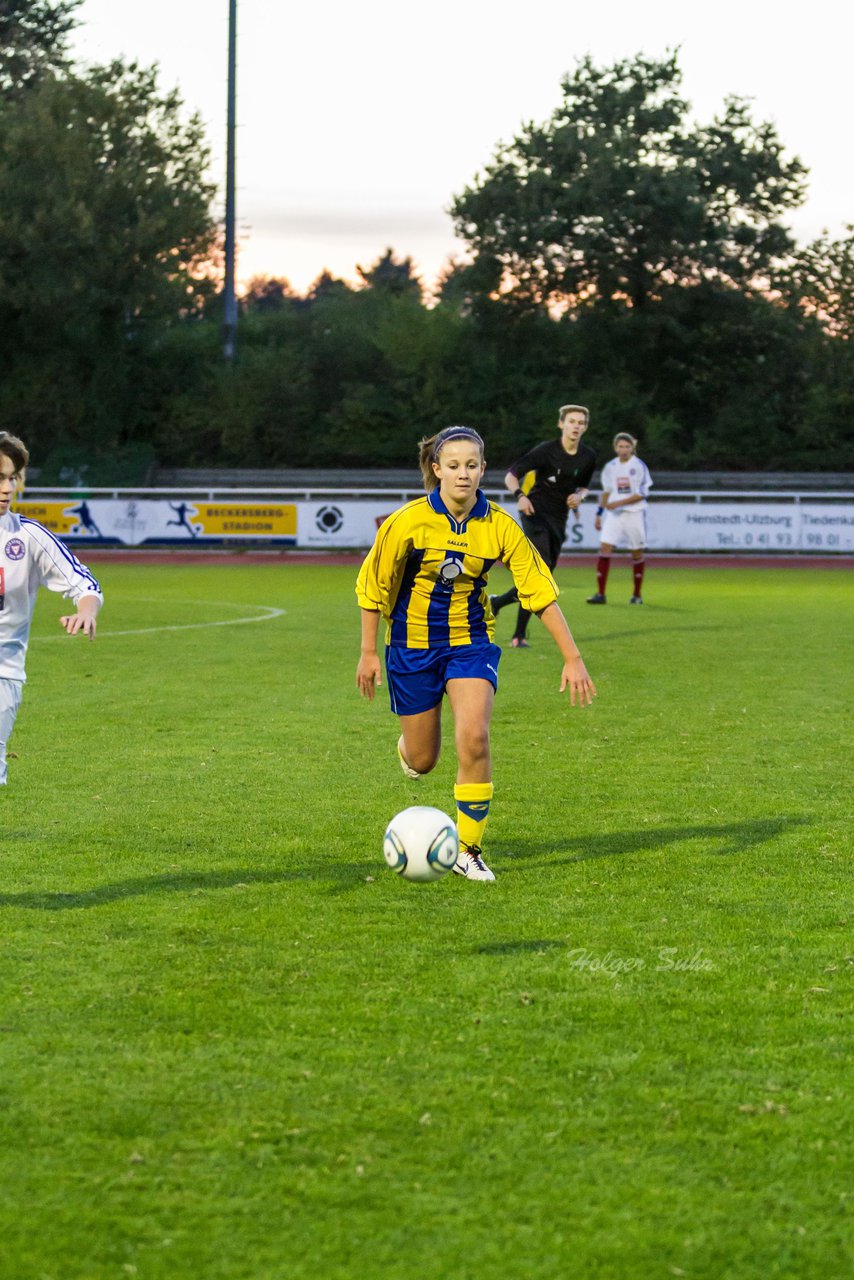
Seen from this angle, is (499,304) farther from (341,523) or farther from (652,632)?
(652,632)

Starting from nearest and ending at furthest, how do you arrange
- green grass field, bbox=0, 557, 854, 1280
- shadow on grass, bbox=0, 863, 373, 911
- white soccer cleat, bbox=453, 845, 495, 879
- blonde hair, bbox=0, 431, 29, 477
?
green grass field, bbox=0, 557, 854, 1280
shadow on grass, bbox=0, 863, 373, 911
blonde hair, bbox=0, 431, 29, 477
white soccer cleat, bbox=453, 845, 495, 879

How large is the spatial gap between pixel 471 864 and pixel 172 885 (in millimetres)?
1175

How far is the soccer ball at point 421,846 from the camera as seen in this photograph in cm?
582

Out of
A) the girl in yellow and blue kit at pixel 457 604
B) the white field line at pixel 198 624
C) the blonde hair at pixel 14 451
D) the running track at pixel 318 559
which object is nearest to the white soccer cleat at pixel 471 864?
the girl in yellow and blue kit at pixel 457 604

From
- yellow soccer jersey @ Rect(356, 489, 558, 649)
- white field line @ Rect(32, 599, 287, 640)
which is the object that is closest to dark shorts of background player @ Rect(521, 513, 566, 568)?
white field line @ Rect(32, 599, 287, 640)

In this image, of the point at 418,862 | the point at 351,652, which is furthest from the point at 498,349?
the point at 418,862

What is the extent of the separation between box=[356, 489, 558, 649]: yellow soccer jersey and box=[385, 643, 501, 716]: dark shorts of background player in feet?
0.14

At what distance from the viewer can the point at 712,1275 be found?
3025 millimetres

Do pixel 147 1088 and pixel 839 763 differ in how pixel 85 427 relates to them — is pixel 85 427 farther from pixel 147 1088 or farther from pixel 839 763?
pixel 147 1088

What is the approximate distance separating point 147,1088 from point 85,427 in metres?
50.0

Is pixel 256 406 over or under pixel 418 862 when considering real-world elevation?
over

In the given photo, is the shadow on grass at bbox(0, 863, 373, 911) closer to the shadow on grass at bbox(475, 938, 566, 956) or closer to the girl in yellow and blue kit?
the girl in yellow and blue kit

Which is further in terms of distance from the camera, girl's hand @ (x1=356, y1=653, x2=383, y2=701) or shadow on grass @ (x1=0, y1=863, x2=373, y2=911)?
girl's hand @ (x1=356, y1=653, x2=383, y2=701)

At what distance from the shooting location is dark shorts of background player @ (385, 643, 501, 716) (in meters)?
6.61
